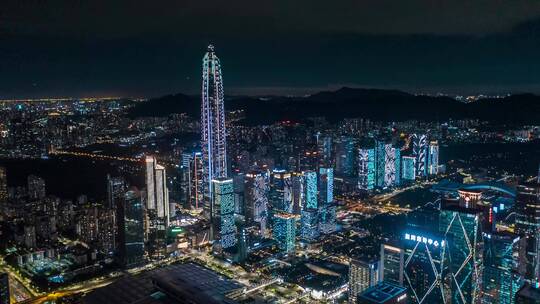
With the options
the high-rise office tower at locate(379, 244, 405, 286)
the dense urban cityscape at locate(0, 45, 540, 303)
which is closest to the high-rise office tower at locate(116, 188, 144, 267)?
the dense urban cityscape at locate(0, 45, 540, 303)

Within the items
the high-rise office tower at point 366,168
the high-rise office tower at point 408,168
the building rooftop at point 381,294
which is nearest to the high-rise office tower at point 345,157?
the high-rise office tower at point 366,168

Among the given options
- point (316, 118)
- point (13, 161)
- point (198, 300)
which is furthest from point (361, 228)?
point (13, 161)

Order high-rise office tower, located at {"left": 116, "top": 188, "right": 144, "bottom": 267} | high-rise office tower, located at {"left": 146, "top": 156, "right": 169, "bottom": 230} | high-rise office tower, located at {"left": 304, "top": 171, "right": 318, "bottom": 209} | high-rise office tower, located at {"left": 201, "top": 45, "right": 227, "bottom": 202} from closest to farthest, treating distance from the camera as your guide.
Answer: high-rise office tower, located at {"left": 116, "top": 188, "right": 144, "bottom": 267}
high-rise office tower, located at {"left": 146, "top": 156, "right": 169, "bottom": 230}
high-rise office tower, located at {"left": 304, "top": 171, "right": 318, "bottom": 209}
high-rise office tower, located at {"left": 201, "top": 45, "right": 227, "bottom": 202}

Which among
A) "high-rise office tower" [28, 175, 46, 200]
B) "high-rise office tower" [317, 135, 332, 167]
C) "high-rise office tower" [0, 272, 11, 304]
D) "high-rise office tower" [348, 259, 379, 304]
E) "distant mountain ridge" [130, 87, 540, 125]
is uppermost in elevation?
"distant mountain ridge" [130, 87, 540, 125]

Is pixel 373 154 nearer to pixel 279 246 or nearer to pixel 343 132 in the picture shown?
pixel 343 132

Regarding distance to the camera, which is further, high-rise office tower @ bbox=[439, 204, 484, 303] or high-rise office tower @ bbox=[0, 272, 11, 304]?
high-rise office tower @ bbox=[439, 204, 484, 303]

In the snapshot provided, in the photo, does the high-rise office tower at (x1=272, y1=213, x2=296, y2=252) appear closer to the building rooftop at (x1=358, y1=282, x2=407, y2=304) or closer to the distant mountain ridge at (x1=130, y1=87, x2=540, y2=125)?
the building rooftop at (x1=358, y1=282, x2=407, y2=304)

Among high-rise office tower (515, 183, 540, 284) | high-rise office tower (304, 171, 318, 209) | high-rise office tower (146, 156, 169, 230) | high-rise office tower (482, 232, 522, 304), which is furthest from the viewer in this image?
high-rise office tower (304, 171, 318, 209)

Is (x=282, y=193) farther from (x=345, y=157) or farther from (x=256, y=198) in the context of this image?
(x=345, y=157)

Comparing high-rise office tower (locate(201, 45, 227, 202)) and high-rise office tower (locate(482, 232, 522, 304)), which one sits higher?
high-rise office tower (locate(201, 45, 227, 202))
